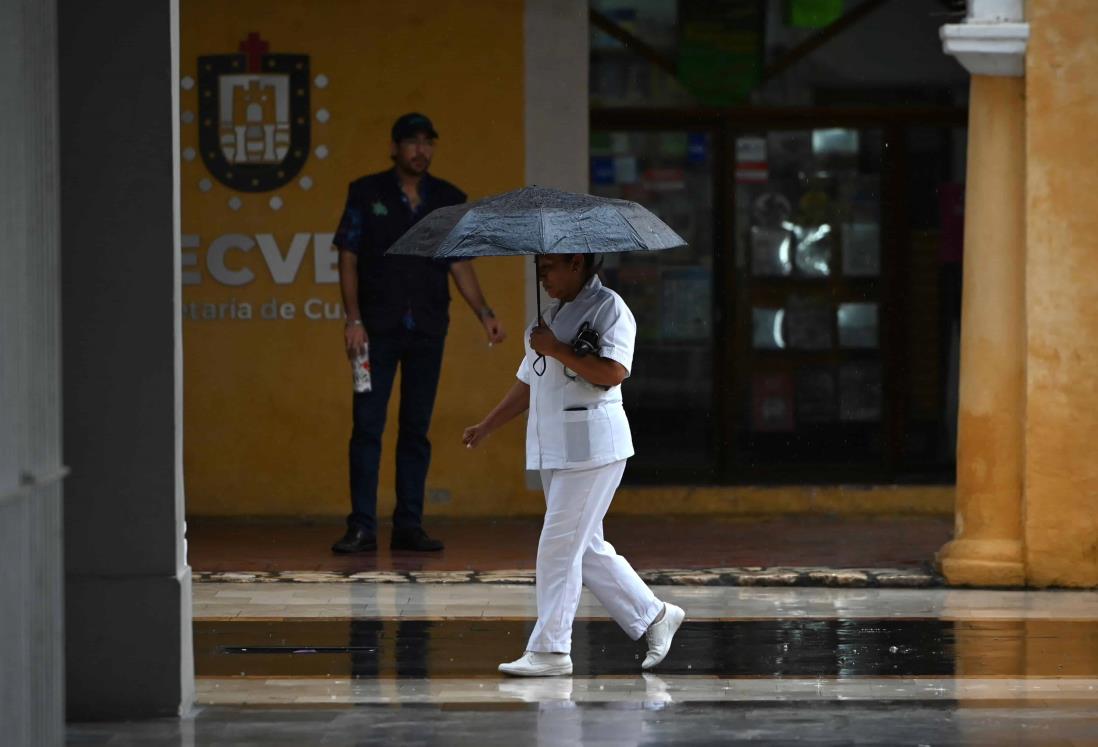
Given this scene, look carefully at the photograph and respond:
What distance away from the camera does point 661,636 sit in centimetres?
884

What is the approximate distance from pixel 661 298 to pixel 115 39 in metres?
6.55

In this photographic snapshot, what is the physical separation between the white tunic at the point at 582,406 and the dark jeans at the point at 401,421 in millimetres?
3418

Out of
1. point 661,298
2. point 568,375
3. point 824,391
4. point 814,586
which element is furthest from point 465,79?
point 568,375

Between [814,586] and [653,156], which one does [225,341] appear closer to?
[653,156]

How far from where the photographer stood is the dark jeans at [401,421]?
38.9 ft

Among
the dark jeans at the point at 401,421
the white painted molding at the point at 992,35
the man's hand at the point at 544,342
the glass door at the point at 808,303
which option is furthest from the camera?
the glass door at the point at 808,303

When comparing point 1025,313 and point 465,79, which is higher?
point 465,79

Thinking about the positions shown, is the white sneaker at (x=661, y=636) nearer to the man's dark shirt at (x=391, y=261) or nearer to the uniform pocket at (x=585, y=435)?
→ the uniform pocket at (x=585, y=435)

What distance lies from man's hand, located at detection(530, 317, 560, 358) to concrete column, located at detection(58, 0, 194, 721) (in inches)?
56.4

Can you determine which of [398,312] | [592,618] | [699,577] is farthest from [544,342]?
[398,312]

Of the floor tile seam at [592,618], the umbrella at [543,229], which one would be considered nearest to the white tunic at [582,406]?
the umbrella at [543,229]

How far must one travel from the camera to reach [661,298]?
13.7 metres

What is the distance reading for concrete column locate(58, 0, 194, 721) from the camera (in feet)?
24.9

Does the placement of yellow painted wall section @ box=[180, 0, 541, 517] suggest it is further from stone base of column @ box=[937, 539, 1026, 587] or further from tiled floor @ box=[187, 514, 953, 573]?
stone base of column @ box=[937, 539, 1026, 587]
